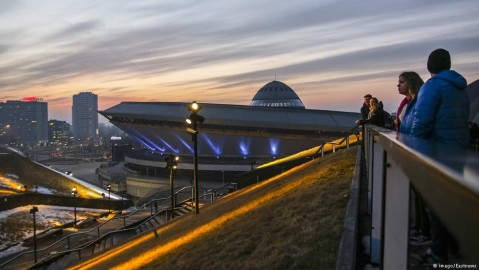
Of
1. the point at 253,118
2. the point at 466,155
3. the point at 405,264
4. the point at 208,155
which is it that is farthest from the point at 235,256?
the point at 208,155

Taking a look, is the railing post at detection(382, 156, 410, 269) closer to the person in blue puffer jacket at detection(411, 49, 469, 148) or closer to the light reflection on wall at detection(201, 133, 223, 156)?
the person in blue puffer jacket at detection(411, 49, 469, 148)

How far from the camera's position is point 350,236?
4039 millimetres

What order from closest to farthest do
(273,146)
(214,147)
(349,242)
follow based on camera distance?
(349,242) → (273,146) → (214,147)

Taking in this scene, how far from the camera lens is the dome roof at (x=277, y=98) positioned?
75250 mm

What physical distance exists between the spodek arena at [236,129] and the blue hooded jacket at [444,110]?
45.1 metres

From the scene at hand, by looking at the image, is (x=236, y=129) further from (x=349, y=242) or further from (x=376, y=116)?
(x=349, y=242)

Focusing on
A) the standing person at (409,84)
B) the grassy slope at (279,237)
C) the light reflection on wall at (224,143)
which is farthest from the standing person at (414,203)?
the light reflection on wall at (224,143)

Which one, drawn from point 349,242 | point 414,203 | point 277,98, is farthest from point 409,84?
point 277,98

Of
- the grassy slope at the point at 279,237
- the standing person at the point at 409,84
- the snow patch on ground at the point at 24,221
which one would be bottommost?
the snow patch on ground at the point at 24,221

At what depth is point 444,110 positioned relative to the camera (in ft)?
10.6

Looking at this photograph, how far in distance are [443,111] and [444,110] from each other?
13 millimetres

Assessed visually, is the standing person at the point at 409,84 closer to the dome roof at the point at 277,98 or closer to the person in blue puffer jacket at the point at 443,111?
the person in blue puffer jacket at the point at 443,111

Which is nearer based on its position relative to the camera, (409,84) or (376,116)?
(409,84)

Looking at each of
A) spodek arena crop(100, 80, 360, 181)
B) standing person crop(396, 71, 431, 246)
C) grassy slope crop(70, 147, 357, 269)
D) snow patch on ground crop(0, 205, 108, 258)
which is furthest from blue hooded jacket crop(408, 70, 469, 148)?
spodek arena crop(100, 80, 360, 181)
